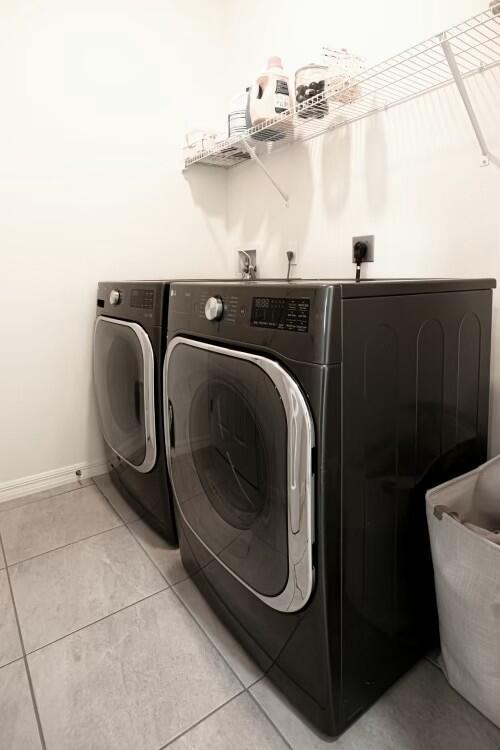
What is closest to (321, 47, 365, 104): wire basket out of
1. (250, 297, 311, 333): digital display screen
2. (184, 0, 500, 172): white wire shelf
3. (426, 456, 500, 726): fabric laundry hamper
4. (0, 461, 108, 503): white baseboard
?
(184, 0, 500, 172): white wire shelf

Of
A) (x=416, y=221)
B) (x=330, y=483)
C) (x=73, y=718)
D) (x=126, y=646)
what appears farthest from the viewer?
(x=416, y=221)

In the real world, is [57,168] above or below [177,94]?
below

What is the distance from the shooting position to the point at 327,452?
0.77 m

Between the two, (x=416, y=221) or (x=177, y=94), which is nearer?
(x=416, y=221)

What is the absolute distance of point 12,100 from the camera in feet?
5.68

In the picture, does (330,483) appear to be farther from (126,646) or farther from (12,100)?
(12,100)

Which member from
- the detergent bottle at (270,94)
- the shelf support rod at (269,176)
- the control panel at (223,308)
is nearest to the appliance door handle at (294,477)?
the control panel at (223,308)

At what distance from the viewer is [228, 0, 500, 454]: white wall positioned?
1.23 m

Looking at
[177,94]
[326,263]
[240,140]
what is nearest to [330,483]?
[326,263]

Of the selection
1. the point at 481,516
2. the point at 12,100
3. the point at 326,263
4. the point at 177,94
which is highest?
the point at 177,94

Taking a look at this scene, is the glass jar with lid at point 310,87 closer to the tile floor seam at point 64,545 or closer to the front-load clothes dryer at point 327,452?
the front-load clothes dryer at point 327,452

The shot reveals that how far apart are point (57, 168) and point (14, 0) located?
618 millimetres

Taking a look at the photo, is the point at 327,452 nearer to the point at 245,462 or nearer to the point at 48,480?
the point at 245,462

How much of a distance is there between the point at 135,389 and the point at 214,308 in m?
0.70
